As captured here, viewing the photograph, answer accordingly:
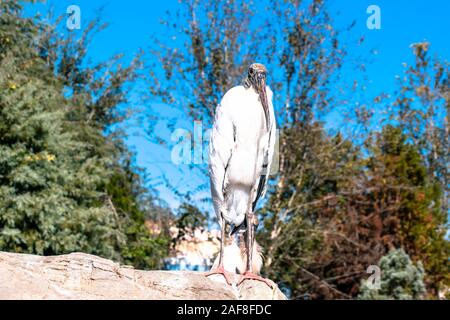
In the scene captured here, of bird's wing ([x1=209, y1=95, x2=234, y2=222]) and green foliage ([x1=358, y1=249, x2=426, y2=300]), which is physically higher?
bird's wing ([x1=209, y1=95, x2=234, y2=222])

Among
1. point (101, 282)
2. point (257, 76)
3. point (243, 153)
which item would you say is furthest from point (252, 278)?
point (257, 76)

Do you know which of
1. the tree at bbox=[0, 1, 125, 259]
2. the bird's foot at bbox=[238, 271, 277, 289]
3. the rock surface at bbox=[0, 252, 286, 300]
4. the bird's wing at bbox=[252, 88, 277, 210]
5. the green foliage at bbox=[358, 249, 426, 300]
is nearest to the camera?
the rock surface at bbox=[0, 252, 286, 300]

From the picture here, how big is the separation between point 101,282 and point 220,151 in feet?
5.46

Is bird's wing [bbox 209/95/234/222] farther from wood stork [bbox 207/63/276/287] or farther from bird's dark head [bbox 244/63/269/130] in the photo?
bird's dark head [bbox 244/63/269/130]

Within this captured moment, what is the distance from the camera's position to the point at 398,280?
14758 millimetres

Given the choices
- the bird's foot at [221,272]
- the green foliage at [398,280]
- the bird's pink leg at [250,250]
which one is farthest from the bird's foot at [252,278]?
the green foliage at [398,280]

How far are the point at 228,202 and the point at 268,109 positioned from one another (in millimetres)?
1004

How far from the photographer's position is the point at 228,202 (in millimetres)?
5789

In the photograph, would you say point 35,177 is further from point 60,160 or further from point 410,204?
point 410,204

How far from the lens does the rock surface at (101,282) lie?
15.9 feet

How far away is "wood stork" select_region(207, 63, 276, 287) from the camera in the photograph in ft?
18.4

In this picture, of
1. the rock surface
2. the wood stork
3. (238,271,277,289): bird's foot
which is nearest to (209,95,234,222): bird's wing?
the wood stork
